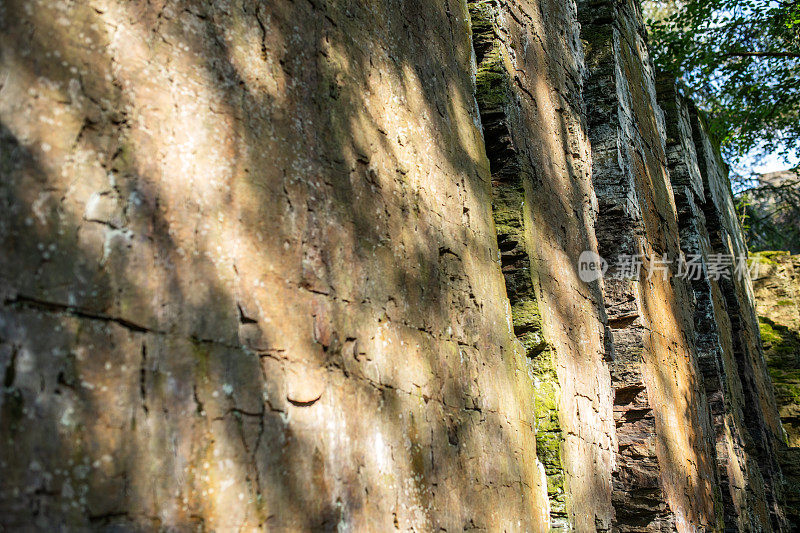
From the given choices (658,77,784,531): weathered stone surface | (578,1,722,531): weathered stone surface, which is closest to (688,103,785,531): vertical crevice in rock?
(658,77,784,531): weathered stone surface

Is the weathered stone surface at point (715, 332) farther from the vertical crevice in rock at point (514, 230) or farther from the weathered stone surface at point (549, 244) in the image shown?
the vertical crevice in rock at point (514, 230)

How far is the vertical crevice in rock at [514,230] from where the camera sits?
315 cm

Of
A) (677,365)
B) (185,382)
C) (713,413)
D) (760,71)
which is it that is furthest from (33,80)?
(760,71)

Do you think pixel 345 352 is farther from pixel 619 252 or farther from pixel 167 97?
pixel 619 252

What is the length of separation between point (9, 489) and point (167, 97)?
920 millimetres

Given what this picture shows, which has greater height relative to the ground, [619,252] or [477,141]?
[477,141]

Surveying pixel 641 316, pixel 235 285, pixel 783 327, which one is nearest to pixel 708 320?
pixel 641 316

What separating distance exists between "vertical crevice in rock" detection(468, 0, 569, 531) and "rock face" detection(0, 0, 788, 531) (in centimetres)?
1

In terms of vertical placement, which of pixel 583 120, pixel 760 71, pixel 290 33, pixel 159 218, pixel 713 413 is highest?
pixel 760 71

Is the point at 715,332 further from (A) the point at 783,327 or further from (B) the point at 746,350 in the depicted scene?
(A) the point at 783,327

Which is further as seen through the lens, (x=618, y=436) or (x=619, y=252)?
(x=619, y=252)

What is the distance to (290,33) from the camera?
7.09 ft

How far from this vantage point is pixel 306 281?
197 cm

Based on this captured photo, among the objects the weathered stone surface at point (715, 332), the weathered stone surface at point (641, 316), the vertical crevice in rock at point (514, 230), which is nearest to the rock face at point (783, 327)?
the weathered stone surface at point (715, 332)
